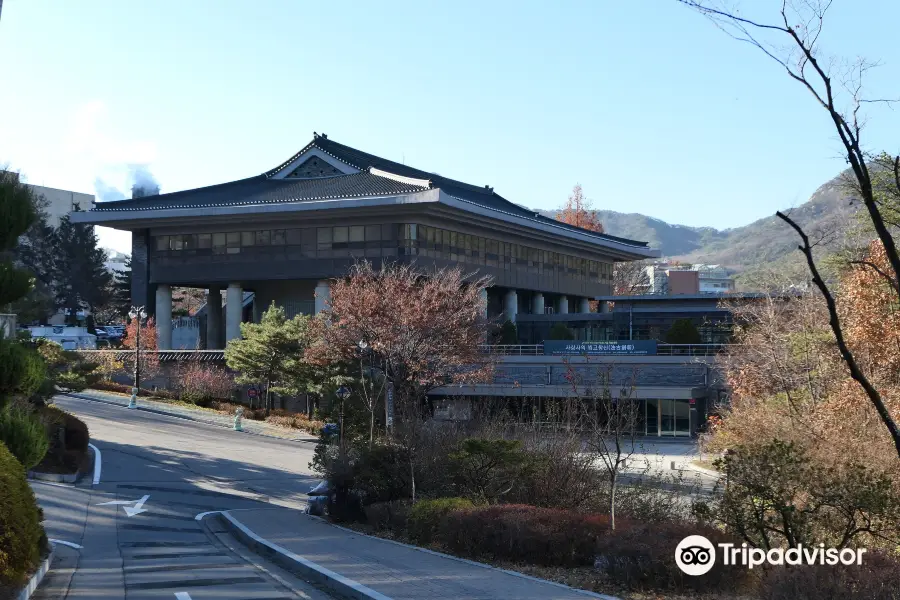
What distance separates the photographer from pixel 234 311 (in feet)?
198

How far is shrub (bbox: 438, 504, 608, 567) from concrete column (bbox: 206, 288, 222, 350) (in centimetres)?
5380

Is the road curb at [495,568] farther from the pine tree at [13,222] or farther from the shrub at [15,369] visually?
the pine tree at [13,222]

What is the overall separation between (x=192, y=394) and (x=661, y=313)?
32795 mm

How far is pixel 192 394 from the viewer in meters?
52.8

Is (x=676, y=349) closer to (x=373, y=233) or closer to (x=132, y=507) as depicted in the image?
(x=373, y=233)

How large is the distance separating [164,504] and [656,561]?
1655 cm

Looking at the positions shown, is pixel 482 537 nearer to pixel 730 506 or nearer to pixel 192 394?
pixel 730 506

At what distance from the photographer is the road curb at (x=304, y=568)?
11.4m

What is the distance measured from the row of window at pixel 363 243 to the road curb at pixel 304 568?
3675 cm

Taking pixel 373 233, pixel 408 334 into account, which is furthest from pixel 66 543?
pixel 373 233

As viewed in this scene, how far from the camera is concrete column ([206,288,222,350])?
6575 centimetres

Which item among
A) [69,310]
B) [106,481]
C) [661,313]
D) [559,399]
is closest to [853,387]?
[106,481]

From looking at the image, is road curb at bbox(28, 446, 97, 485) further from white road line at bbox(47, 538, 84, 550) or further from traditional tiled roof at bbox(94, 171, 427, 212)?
traditional tiled roof at bbox(94, 171, 427, 212)

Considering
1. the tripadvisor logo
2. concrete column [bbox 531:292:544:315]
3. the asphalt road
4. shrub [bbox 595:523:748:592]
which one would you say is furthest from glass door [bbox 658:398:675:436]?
the tripadvisor logo
